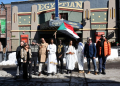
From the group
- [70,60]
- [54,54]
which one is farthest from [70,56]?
[54,54]

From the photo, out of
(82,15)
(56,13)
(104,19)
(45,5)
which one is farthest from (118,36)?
(45,5)

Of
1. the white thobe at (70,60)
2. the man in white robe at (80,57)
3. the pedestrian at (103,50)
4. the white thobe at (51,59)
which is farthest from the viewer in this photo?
the man in white robe at (80,57)

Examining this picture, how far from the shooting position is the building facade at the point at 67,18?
16.7 m

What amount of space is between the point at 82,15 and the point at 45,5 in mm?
5745

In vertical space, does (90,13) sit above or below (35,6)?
below

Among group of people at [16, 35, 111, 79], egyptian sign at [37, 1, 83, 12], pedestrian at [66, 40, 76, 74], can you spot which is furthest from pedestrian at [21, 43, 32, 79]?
egyptian sign at [37, 1, 83, 12]

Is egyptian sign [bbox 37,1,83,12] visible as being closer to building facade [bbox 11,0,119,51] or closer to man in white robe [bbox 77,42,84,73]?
building facade [bbox 11,0,119,51]

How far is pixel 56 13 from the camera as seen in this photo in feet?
53.6

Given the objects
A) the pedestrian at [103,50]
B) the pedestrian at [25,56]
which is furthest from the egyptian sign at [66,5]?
the pedestrian at [25,56]

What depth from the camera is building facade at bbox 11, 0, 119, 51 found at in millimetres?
16734

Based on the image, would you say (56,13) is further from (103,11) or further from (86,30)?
(103,11)

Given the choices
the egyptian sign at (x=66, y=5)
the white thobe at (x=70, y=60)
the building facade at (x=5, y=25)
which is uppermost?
the egyptian sign at (x=66, y=5)

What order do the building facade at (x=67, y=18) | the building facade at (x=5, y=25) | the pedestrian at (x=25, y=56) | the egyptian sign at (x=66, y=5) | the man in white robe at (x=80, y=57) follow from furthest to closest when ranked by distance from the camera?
the building facade at (x=5, y=25), the egyptian sign at (x=66, y=5), the building facade at (x=67, y=18), the man in white robe at (x=80, y=57), the pedestrian at (x=25, y=56)

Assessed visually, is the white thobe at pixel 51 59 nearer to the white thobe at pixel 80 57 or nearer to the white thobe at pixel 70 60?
the white thobe at pixel 70 60
